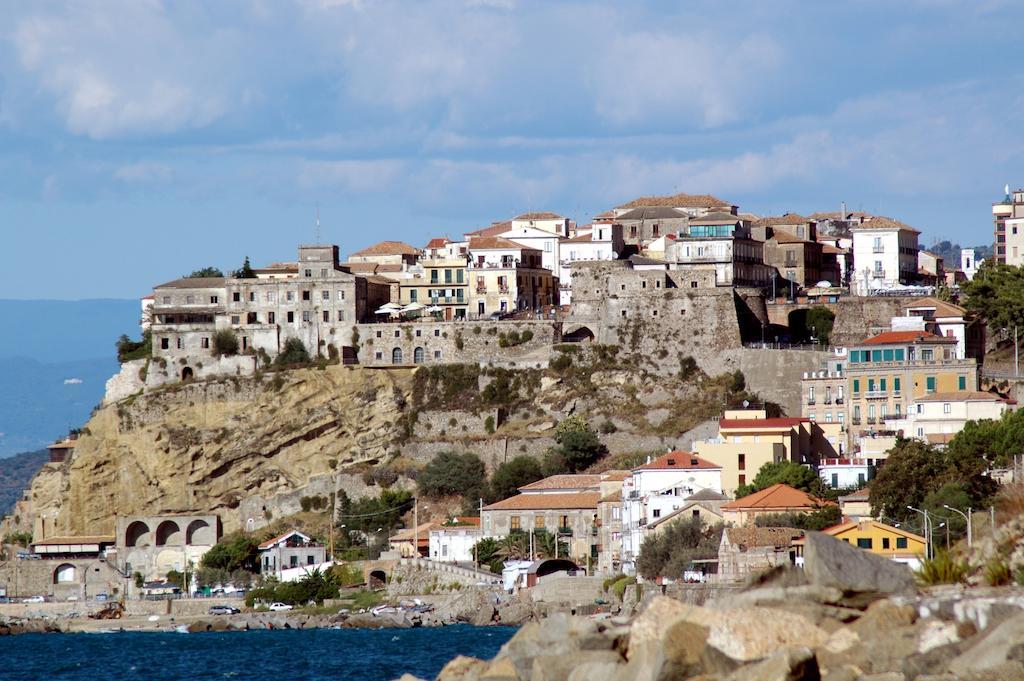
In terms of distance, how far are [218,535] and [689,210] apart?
29.6 meters

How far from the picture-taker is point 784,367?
8044 cm

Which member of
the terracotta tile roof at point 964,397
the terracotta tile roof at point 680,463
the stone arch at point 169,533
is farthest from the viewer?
the stone arch at point 169,533

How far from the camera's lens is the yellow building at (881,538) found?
56.3 metres

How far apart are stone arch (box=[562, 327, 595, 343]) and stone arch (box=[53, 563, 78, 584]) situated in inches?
904

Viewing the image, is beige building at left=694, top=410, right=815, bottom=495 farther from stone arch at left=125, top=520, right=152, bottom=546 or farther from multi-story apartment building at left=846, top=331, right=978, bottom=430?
stone arch at left=125, top=520, right=152, bottom=546

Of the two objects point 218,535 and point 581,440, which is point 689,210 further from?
point 218,535

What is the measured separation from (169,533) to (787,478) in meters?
29.8

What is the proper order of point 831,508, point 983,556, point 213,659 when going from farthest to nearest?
point 831,508, point 213,659, point 983,556

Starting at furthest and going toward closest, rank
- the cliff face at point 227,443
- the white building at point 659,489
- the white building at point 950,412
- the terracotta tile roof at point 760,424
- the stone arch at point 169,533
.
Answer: the cliff face at point 227,443 → the stone arch at point 169,533 → the terracotta tile roof at point 760,424 → the white building at point 950,412 → the white building at point 659,489

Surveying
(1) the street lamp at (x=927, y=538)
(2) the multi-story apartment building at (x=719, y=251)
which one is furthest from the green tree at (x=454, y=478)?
(1) the street lamp at (x=927, y=538)

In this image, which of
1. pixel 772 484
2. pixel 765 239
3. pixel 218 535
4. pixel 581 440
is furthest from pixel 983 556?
pixel 765 239

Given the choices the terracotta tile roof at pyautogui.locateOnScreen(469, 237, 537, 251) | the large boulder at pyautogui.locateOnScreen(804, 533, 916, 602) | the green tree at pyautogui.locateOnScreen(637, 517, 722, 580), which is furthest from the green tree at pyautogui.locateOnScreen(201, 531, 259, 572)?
the large boulder at pyautogui.locateOnScreen(804, 533, 916, 602)

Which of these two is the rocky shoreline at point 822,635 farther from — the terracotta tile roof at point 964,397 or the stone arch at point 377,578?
the stone arch at point 377,578

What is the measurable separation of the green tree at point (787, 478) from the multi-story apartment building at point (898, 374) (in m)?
6.62
